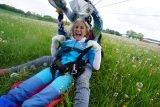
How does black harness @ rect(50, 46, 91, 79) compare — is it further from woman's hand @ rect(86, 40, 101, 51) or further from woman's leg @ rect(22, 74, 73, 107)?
woman's hand @ rect(86, 40, 101, 51)

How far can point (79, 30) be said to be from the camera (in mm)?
6945

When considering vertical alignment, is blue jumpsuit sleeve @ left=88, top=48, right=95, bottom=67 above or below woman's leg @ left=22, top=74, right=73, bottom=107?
above

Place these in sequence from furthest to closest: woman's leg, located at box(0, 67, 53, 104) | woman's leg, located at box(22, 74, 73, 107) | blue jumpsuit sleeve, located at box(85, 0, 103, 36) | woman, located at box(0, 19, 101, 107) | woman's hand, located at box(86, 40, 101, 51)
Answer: blue jumpsuit sleeve, located at box(85, 0, 103, 36) → woman's hand, located at box(86, 40, 101, 51) → woman's leg, located at box(0, 67, 53, 104) → woman, located at box(0, 19, 101, 107) → woman's leg, located at box(22, 74, 73, 107)

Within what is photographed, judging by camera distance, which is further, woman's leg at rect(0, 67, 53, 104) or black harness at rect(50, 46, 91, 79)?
black harness at rect(50, 46, 91, 79)

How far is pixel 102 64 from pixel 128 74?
78cm

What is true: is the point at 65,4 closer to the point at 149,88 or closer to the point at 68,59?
the point at 68,59

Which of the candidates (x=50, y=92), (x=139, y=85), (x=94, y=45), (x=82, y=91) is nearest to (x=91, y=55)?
(x=94, y=45)

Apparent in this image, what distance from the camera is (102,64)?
7277 millimetres

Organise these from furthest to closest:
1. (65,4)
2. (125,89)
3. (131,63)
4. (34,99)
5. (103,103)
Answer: (131,63) < (65,4) < (125,89) < (103,103) < (34,99)

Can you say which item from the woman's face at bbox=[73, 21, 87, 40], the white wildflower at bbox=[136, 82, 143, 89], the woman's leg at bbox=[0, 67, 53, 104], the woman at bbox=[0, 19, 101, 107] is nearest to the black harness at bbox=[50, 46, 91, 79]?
the woman at bbox=[0, 19, 101, 107]

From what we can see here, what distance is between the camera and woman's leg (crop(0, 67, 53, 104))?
5449 mm

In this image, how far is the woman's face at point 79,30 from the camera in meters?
6.94

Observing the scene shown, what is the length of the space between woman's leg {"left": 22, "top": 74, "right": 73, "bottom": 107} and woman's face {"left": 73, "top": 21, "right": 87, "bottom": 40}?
1226 mm

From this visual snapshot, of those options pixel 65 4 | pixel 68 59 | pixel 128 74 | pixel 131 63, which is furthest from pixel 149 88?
pixel 65 4
